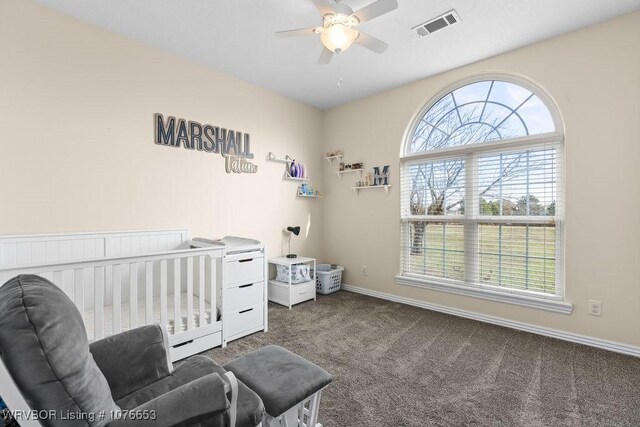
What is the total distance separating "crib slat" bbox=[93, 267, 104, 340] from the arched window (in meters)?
2.88

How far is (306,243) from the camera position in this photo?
4.26 metres

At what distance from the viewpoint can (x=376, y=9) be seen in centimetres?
180

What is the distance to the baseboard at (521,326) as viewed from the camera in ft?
7.72

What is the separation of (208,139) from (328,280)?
223 cm

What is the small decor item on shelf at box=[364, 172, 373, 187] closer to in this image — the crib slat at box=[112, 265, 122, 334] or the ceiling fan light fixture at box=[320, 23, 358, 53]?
the ceiling fan light fixture at box=[320, 23, 358, 53]

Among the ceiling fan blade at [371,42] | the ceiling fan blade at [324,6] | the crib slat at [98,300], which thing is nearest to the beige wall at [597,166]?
the ceiling fan blade at [371,42]

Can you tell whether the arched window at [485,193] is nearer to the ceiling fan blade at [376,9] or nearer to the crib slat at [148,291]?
the ceiling fan blade at [376,9]

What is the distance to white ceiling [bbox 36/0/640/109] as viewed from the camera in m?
2.21

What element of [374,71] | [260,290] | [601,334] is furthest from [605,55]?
[260,290]

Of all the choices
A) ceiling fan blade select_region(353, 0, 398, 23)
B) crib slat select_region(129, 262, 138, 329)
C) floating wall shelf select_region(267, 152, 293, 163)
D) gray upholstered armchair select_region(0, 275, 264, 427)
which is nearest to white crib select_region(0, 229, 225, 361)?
crib slat select_region(129, 262, 138, 329)

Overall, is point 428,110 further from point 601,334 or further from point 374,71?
point 601,334

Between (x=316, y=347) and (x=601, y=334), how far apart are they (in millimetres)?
2285

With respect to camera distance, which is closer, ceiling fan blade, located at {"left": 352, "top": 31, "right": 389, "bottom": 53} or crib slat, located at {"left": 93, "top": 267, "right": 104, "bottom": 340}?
crib slat, located at {"left": 93, "top": 267, "right": 104, "bottom": 340}

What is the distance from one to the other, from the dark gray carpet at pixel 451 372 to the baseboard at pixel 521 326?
0.26 feet
